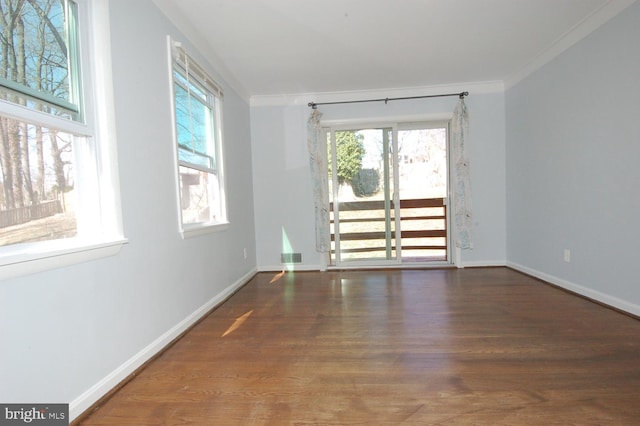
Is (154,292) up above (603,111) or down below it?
below

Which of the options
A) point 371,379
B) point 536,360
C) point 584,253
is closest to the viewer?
point 371,379

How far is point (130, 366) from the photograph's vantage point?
5.49 ft

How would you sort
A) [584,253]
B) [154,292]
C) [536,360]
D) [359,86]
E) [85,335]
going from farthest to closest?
[359,86] < [584,253] < [154,292] < [536,360] < [85,335]

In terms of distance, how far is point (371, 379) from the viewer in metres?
1.59

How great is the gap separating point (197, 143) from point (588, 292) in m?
3.87

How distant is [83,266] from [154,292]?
59cm

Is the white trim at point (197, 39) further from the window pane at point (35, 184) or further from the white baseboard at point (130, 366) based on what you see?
the white baseboard at point (130, 366)

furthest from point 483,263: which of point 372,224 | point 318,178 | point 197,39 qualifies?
point 197,39

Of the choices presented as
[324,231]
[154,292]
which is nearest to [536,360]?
[154,292]

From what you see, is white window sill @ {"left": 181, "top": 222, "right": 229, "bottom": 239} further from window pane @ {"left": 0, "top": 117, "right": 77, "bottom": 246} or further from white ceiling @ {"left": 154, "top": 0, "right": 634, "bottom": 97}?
white ceiling @ {"left": 154, "top": 0, "right": 634, "bottom": 97}

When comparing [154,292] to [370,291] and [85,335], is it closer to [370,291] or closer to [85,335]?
[85,335]

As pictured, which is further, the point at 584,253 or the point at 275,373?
the point at 584,253

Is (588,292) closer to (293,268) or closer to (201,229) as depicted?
(293,268)

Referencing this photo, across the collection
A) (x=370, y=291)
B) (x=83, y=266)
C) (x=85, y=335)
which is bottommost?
(x=370, y=291)
